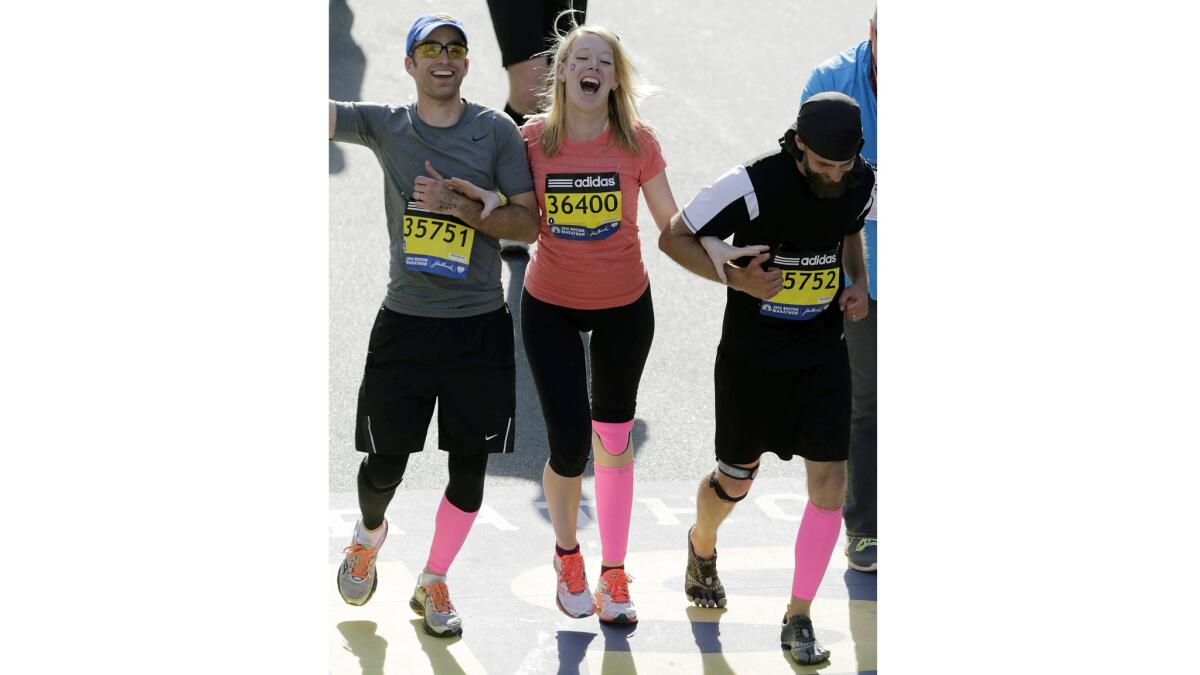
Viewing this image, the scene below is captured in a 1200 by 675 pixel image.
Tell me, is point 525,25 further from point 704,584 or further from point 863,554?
point 704,584

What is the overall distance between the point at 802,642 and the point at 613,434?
0.93 metres

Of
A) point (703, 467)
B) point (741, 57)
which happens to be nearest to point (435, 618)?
point (703, 467)

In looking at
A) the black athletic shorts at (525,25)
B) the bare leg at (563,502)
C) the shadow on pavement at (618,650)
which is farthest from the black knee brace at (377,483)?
the black athletic shorts at (525,25)

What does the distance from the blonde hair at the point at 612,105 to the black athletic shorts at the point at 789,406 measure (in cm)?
79

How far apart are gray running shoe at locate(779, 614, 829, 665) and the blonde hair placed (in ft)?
5.28

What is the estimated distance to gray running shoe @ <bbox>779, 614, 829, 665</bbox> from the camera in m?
5.00

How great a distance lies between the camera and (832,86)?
5.59 m

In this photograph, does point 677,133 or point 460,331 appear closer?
point 460,331

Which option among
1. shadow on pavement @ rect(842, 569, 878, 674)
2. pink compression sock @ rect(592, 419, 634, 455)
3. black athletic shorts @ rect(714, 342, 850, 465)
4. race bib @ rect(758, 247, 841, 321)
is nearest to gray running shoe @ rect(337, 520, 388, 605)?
pink compression sock @ rect(592, 419, 634, 455)

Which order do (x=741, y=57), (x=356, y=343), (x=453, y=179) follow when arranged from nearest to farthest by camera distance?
(x=453, y=179) < (x=356, y=343) < (x=741, y=57)

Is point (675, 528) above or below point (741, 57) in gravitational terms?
below

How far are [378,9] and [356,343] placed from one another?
5.62 meters

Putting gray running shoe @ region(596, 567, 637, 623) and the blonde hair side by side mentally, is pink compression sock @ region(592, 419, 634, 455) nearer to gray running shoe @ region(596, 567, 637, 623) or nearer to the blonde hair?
gray running shoe @ region(596, 567, 637, 623)

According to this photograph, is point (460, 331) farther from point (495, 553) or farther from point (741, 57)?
point (741, 57)
